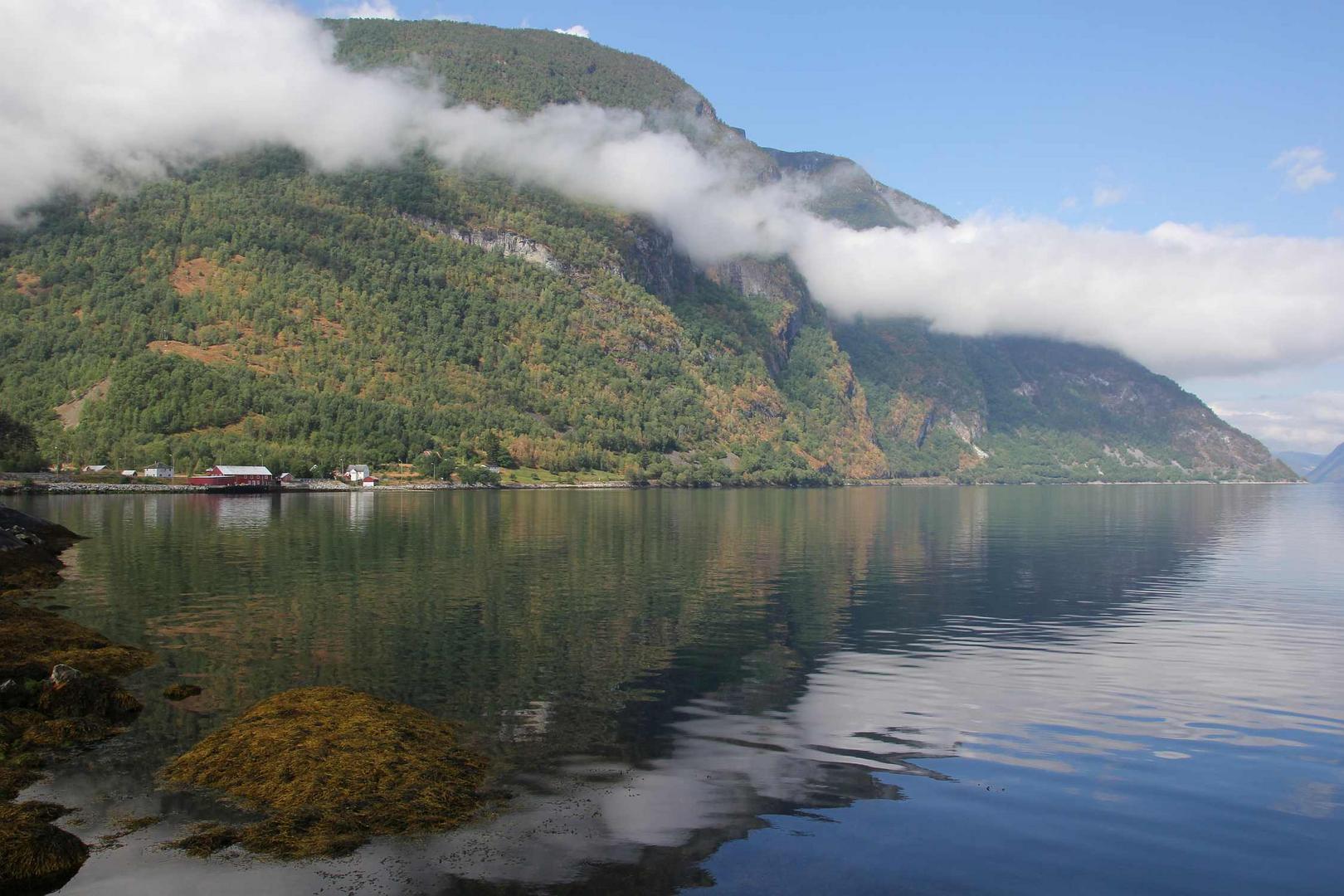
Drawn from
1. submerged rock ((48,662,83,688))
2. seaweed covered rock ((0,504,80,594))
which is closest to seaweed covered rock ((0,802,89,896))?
submerged rock ((48,662,83,688))

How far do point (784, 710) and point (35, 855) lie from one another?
2049cm

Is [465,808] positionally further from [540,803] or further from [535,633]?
[535,633]

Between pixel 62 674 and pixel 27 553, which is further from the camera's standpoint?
pixel 27 553

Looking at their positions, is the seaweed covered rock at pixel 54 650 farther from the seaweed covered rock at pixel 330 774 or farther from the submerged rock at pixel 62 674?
the seaweed covered rock at pixel 330 774

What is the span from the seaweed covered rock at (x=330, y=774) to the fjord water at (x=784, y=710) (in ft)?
2.88

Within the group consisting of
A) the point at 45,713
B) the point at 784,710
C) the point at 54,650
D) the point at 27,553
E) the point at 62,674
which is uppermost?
the point at 62,674

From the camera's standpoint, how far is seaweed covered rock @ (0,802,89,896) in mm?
17219

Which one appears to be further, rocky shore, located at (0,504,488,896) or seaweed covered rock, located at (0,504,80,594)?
seaweed covered rock, located at (0,504,80,594)

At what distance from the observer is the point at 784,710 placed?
31.1 meters

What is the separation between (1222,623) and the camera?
5012 cm

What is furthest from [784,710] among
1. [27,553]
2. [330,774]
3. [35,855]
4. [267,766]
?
[27,553]

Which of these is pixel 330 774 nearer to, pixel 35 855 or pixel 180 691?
pixel 35 855

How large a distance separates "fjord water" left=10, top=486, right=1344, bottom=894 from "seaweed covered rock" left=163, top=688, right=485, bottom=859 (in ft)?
2.88

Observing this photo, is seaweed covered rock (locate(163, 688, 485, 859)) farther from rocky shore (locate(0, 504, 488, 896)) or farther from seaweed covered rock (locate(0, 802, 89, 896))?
seaweed covered rock (locate(0, 802, 89, 896))
